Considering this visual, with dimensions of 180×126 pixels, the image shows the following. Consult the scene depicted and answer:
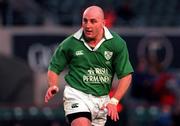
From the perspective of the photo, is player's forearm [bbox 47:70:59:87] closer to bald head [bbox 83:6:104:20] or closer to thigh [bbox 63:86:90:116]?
thigh [bbox 63:86:90:116]

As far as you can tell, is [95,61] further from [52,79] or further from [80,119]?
[80,119]

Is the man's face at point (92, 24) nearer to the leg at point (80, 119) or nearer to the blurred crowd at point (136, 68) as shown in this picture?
the leg at point (80, 119)

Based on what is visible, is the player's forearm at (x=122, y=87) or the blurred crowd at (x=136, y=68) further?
the blurred crowd at (x=136, y=68)

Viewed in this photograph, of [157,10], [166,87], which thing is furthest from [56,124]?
[157,10]

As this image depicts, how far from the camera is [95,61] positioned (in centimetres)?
1132

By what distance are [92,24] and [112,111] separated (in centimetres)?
99

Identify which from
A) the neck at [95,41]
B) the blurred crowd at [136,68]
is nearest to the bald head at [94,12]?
the neck at [95,41]

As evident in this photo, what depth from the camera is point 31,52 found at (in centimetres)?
2362

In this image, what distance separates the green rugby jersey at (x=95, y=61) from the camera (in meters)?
11.3

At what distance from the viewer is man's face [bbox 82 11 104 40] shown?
434 inches

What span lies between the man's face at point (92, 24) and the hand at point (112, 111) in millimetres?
795

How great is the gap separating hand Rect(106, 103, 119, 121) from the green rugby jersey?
1.32ft

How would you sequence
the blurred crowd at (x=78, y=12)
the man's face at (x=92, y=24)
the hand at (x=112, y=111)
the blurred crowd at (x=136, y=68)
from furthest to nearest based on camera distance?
the blurred crowd at (x=78, y=12) → the blurred crowd at (x=136, y=68) → the man's face at (x=92, y=24) → the hand at (x=112, y=111)

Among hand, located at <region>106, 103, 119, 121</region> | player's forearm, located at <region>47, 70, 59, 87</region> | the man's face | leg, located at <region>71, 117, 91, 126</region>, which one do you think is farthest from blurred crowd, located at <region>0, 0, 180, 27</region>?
hand, located at <region>106, 103, 119, 121</region>
